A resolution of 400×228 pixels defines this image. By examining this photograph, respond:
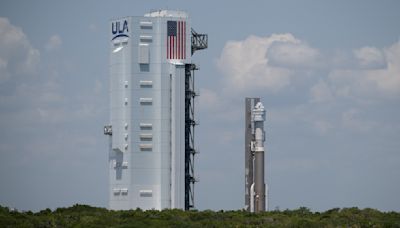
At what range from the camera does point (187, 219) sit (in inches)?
4126

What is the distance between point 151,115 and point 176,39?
840 cm

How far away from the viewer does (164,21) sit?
126000 mm

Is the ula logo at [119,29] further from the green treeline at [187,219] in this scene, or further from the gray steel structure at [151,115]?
the green treeline at [187,219]

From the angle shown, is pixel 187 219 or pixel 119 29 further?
pixel 119 29

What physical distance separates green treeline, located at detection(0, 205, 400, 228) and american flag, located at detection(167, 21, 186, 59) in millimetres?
18191

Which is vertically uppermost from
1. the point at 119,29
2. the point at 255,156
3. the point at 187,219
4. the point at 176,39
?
the point at 119,29

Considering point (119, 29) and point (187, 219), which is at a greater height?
point (119, 29)

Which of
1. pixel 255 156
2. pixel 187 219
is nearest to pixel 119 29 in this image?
pixel 255 156

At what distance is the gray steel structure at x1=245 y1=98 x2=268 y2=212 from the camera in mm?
127875

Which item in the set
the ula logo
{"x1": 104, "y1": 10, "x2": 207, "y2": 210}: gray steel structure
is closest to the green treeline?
{"x1": 104, "y1": 10, "x2": 207, "y2": 210}: gray steel structure

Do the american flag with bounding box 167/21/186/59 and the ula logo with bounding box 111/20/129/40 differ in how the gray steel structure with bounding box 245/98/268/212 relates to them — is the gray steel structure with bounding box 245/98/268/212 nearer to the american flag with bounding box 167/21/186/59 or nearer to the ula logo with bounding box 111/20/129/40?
the american flag with bounding box 167/21/186/59

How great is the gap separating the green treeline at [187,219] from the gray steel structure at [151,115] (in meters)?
7.06

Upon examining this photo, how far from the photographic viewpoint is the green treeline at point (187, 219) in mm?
96000

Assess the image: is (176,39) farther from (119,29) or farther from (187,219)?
(187,219)
